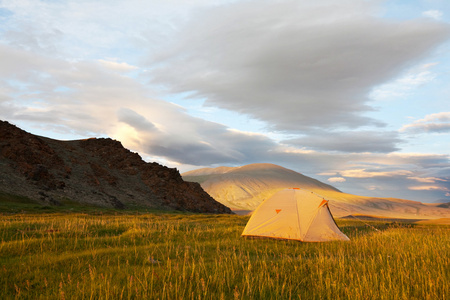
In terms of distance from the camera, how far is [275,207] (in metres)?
16.1

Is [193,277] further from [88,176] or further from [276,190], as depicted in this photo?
[276,190]

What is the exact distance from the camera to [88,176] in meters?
58.9

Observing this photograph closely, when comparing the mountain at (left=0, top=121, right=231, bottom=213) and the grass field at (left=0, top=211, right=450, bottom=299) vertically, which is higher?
the mountain at (left=0, top=121, right=231, bottom=213)

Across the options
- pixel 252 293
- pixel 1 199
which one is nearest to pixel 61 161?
pixel 1 199

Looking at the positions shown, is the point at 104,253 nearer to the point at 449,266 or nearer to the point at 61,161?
the point at 449,266

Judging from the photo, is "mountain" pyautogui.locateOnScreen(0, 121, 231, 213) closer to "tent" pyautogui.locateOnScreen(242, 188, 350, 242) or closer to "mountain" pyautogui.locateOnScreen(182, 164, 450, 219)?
"tent" pyautogui.locateOnScreen(242, 188, 350, 242)

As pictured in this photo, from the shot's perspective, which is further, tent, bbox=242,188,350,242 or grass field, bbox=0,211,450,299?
tent, bbox=242,188,350,242

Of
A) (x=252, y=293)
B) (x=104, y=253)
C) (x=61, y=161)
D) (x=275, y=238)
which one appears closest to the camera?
(x=252, y=293)

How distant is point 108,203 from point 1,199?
16224mm

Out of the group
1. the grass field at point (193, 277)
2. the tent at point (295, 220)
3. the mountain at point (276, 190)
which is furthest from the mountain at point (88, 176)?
the mountain at point (276, 190)

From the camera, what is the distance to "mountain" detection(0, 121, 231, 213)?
47.8 meters

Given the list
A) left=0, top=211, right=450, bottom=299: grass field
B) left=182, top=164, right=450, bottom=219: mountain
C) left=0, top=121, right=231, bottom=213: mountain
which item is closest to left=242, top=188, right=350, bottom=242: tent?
left=0, top=211, right=450, bottom=299: grass field

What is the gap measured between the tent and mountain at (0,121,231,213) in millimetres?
39732

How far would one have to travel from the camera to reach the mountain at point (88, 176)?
4781 cm
